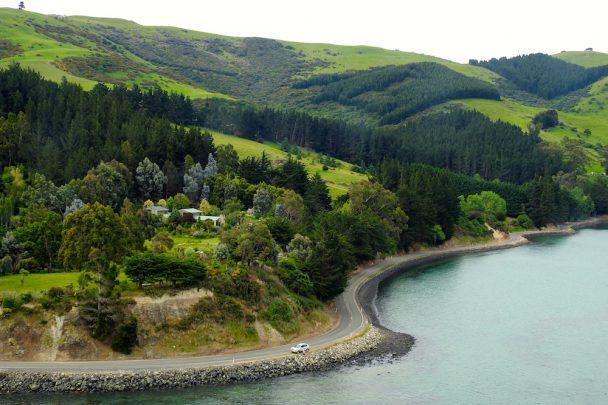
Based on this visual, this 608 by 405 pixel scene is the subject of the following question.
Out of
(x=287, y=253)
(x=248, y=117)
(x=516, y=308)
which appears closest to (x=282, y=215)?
(x=287, y=253)

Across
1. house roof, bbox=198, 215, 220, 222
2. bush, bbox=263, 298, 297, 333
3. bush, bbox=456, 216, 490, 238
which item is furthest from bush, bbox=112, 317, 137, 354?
bush, bbox=456, 216, 490, 238

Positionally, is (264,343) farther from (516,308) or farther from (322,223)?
(516,308)

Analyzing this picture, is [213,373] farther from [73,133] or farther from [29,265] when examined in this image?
[73,133]

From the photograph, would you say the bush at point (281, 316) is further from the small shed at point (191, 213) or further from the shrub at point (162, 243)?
the small shed at point (191, 213)

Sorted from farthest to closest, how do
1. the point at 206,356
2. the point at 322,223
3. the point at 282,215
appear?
the point at 282,215
the point at 322,223
the point at 206,356

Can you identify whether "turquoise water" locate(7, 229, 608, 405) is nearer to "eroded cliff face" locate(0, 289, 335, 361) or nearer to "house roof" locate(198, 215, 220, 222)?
"eroded cliff face" locate(0, 289, 335, 361)

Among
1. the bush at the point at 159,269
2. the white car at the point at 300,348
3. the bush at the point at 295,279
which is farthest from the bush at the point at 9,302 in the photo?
the bush at the point at 295,279
